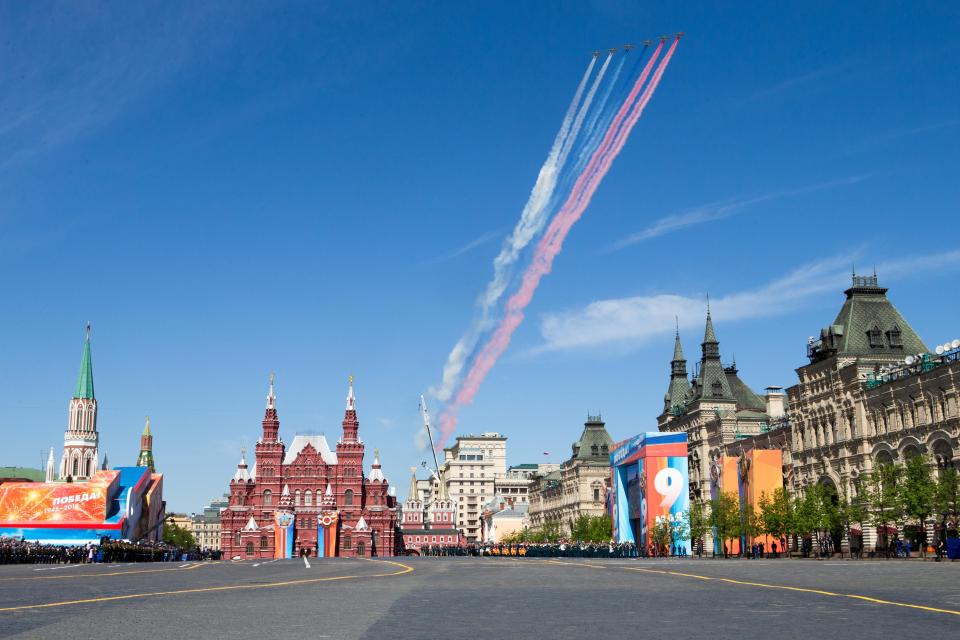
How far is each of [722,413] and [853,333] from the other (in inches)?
1427

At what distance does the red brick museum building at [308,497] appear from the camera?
536 ft

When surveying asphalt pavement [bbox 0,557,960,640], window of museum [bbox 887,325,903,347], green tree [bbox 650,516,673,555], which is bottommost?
asphalt pavement [bbox 0,557,960,640]

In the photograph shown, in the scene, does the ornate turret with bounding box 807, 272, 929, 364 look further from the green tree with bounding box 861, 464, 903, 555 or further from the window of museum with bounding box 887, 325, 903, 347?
the green tree with bounding box 861, 464, 903, 555

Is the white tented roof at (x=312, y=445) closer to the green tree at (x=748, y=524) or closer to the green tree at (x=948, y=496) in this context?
the green tree at (x=748, y=524)

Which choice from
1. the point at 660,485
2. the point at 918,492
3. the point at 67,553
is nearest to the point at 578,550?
the point at 660,485

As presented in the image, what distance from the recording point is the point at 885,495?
6731cm

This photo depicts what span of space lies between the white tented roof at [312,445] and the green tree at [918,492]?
393 feet

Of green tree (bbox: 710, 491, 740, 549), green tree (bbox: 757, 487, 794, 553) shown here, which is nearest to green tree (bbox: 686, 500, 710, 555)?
green tree (bbox: 710, 491, 740, 549)

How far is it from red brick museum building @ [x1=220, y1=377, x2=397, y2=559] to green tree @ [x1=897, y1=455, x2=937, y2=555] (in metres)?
111

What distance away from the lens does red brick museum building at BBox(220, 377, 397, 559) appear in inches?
6437

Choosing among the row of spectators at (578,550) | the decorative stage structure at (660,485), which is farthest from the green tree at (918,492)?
the decorative stage structure at (660,485)

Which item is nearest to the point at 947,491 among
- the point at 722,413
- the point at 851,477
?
the point at 851,477

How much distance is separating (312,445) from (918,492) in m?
123

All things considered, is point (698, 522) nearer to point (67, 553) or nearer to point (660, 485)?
point (660, 485)
